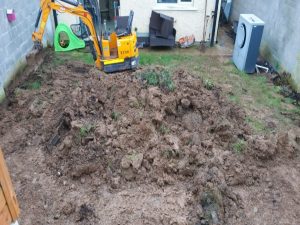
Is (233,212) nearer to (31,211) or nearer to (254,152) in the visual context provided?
(254,152)

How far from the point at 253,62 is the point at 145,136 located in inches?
158

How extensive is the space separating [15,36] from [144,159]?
14.5 feet

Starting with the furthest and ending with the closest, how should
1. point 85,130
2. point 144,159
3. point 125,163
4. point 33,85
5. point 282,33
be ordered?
point 282,33
point 33,85
point 85,130
point 144,159
point 125,163

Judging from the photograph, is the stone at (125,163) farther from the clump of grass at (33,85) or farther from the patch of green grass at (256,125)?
the clump of grass at (33,85)

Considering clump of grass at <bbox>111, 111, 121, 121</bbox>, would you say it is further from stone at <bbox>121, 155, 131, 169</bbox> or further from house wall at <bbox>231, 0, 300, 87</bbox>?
house wall at <bbox>231, 0, 300, 87</bbox>

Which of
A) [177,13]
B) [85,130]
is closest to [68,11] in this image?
[85,130]

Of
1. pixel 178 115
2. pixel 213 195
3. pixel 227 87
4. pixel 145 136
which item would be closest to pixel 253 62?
pixel 227 87

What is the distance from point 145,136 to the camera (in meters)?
4.63

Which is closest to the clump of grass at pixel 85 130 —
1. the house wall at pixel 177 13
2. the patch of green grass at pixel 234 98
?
the patch of green grass at pixel 234 98

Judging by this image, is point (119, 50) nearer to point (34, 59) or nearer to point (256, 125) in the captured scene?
point (34, 59)

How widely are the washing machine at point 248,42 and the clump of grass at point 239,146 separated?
10.2 feet

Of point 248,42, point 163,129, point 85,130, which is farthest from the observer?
point 248,42

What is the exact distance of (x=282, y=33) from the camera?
720 cm

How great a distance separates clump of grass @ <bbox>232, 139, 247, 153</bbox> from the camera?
463 centimetres
